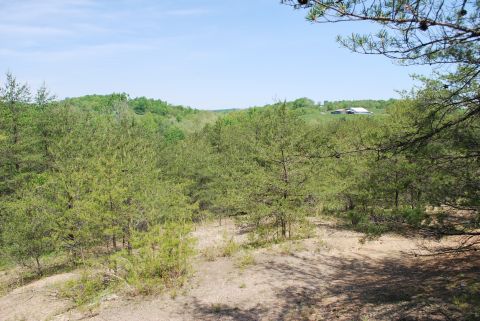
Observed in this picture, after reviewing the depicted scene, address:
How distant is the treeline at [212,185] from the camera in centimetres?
692

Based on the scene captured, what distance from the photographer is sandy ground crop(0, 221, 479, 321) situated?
8.12m

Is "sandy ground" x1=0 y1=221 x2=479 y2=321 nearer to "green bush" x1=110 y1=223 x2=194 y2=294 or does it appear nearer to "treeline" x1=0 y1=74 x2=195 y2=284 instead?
"green bush" x1=110 y1=223 x2=194 y2=294

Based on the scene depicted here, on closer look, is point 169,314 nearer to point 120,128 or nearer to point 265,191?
point 265,191

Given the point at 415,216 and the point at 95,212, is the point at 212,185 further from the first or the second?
the point at 415,216

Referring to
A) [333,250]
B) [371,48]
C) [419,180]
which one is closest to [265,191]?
[333,250]

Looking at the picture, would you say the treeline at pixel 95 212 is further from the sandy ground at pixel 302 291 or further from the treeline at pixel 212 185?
the sandy ground at pixel 302 291

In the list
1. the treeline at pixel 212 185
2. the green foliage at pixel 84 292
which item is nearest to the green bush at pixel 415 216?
the treeline at pixel 212 185

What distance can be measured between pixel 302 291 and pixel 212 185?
1949 centimetres

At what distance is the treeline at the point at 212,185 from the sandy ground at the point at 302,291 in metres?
1.30

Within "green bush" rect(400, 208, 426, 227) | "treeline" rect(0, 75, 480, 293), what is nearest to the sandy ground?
"green bush" rect(400, 208, 426, 227)

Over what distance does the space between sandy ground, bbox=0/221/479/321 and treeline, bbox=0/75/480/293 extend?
1.30 metres

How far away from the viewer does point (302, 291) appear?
10.0m

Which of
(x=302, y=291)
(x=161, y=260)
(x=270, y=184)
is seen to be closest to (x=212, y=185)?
(x=270, y=184)

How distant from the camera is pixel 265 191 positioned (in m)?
15.5
